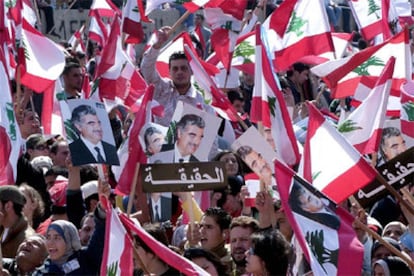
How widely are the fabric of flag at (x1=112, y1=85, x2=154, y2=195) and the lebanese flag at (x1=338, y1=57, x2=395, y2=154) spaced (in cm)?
173

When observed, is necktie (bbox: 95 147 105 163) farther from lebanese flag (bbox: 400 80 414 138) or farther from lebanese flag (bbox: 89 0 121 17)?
lebanese flag (bbox: 89 0 121 17)

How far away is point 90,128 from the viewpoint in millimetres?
12422

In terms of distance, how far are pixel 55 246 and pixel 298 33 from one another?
346 centimetres

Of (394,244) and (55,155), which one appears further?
(55,155)

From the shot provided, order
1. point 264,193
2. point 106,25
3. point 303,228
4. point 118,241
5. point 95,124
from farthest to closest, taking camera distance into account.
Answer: point 106,25
point 95,124
point 264,193
point 118,241
point 303,228

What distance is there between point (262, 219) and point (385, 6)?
4.75 metres

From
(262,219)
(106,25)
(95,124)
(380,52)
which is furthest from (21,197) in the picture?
(106,25)

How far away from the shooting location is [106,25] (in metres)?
19.7

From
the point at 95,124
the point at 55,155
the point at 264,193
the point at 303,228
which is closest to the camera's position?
the point at 303,228

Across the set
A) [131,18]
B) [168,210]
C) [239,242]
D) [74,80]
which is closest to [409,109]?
[168,210]

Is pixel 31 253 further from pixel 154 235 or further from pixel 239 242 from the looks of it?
pixel 239 242

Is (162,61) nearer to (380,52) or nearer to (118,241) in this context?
(380,52)

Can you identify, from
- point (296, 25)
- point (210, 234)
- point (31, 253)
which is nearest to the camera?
point (210, 234)

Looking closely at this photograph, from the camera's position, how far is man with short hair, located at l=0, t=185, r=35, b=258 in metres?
12.7
